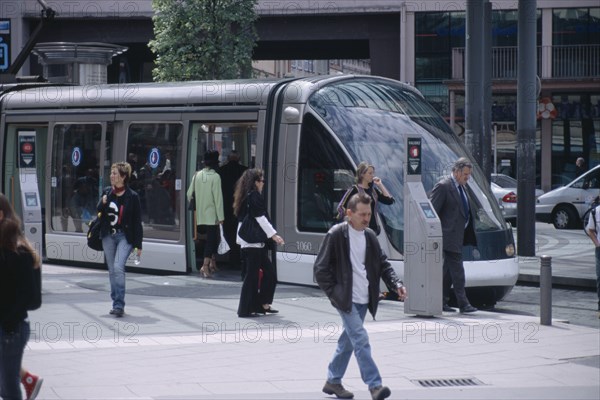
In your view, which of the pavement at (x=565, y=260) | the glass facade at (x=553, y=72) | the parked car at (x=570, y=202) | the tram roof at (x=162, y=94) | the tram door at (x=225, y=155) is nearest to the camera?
the tram roof at (x=162, y=94)

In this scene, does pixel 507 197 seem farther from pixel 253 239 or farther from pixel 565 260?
pixel 253 239

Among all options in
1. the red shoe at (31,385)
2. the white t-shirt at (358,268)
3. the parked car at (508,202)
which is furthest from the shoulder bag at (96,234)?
the parked car at (508,202)

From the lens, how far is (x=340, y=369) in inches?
333

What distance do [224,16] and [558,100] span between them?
16.6 m

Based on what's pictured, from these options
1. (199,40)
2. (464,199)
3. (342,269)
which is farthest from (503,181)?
(342,269)

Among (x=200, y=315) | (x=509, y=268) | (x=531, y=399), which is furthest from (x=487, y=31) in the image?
(x=531, y=399)

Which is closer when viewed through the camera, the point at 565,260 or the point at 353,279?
the point at 353,279

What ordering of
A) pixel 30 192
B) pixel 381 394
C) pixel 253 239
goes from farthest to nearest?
pixel 30 192
pixel 253 239
pixel 381 394

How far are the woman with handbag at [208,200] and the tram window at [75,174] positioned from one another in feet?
8.73

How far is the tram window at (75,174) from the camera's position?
18.1m

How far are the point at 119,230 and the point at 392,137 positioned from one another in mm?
4116

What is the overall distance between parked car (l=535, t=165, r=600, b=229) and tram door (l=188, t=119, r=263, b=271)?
1372cm

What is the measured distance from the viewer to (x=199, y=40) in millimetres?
29359

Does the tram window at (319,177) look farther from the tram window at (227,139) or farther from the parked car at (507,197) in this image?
the parked car at (507,197)
